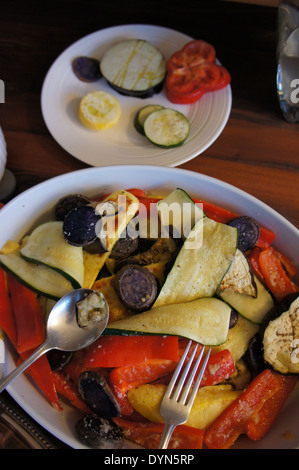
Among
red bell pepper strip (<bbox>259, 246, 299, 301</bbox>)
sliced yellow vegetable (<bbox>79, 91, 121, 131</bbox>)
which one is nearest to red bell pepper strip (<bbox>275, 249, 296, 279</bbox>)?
red bell pepper strip (<bbox>259, 246, 299, 301</bbox>)

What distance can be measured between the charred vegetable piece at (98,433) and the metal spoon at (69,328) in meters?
0.19

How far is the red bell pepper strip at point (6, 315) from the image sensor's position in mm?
1262

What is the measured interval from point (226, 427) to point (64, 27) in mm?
1940

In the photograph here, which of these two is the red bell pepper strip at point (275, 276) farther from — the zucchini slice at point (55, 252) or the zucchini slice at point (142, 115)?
the zucchini slice at point (142, 115)

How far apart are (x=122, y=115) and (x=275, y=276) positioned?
3.21ft

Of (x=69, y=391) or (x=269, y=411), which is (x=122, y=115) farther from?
(x=269, y=411)

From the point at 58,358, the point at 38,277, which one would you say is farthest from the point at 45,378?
the point at 38,277

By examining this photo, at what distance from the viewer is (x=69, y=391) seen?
48.3 inches

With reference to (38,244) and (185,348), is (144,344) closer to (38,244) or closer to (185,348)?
(185,348)

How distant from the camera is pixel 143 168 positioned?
4.78 ft

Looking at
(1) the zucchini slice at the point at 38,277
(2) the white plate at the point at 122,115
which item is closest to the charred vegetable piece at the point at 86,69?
(2) the white plate at the point at 122,115

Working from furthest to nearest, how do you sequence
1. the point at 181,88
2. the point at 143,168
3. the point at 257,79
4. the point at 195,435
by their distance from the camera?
the point at 257,79, the point at 181,88, the point at 143,168, the point at 195,435

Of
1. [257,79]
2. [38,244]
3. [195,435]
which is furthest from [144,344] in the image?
[257,79]

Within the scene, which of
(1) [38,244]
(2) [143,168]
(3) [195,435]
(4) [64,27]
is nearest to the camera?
(3) [195,435]
